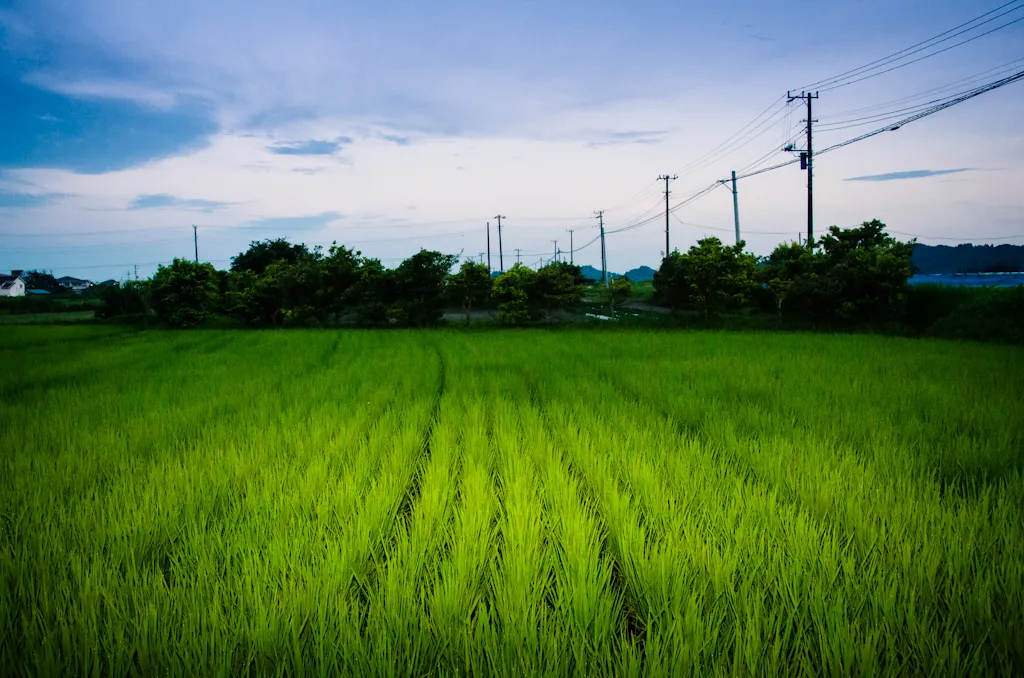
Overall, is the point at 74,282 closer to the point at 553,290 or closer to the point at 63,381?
the point at 553,290

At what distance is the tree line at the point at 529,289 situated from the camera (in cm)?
1540

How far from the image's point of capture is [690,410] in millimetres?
4684

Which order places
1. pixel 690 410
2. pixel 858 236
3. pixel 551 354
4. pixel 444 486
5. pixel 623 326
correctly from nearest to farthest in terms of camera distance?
pixel 444 486, pixel 690 410, pixel 551 354, pixel 858 236, pixel 623 326

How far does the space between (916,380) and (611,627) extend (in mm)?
6317

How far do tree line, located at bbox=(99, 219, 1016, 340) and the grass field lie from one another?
39.9 ft

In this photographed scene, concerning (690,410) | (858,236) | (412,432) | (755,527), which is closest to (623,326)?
(858,236)

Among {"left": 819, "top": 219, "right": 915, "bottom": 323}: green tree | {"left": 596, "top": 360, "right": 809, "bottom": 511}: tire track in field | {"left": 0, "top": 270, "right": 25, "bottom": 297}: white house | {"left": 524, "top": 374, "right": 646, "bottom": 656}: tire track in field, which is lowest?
{"left": 524, "top": 374, "right": 646, "bottom": 656}: tire track in field

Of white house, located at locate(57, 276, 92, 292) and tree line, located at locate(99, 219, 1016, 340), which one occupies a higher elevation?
white house, located at locate(57, 276, 92, 292)

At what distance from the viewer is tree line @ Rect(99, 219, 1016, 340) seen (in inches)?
606

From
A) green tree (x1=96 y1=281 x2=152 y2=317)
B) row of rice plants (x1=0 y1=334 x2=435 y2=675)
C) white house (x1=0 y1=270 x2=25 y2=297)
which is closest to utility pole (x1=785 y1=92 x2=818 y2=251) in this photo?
row of rice plants (x1=0 y1=334 x2=435 y2=675)

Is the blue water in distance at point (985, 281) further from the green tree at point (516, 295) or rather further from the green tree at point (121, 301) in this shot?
the green tree at point (121, 301)

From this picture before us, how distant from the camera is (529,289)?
69.8 feet

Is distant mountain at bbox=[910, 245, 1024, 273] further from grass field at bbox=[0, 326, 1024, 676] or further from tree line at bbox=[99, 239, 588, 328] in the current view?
grass field at bbox=[0, 326, 1024, 676]

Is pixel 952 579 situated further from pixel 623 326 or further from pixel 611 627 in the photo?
pixel 623 326
